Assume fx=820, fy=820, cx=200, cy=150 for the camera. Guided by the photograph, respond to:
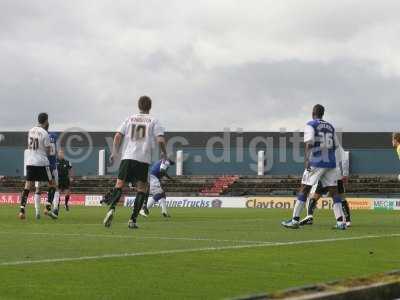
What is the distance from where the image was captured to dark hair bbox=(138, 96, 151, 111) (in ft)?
46.8

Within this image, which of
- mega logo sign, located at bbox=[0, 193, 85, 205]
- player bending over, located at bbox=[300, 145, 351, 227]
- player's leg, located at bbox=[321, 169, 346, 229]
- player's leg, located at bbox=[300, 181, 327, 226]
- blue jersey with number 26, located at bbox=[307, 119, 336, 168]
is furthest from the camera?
Answer: mega logo sign, located at bbox=[0, 193, 85, 205]

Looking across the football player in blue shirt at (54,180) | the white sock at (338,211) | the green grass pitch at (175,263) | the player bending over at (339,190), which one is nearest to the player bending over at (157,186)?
the football player in blue shirt at (54,180)

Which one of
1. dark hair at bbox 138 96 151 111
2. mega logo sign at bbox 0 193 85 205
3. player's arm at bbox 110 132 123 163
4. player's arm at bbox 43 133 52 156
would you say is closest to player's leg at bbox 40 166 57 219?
player's arm at bbox 43 133 52 156

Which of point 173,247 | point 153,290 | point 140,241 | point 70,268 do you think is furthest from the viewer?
point 140,241

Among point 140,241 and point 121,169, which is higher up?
point 121,169

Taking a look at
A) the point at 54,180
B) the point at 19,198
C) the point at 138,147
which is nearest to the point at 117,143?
the point at 138,147

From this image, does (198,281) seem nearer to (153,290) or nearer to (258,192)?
(153,290)

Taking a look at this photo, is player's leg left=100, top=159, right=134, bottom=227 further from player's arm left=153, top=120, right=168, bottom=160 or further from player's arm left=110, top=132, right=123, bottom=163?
player's arm left=153, top=120, right=168, bottom=160

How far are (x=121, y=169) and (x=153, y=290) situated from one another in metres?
7.99

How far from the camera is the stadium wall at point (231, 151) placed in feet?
245

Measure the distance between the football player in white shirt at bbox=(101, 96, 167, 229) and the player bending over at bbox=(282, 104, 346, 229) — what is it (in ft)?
9.08

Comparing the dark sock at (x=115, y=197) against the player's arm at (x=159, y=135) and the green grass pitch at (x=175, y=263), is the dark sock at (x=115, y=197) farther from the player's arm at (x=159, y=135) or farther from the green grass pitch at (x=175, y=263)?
the green grass pitch at (x=175, y=263)

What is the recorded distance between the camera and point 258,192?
67938mm

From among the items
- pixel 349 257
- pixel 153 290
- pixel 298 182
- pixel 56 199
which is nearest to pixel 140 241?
pixel 349 257
